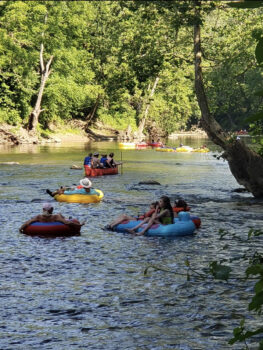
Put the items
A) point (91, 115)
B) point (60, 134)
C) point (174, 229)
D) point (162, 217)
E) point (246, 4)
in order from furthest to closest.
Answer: point (91, 115) → point (60, 134) → point (162, 217) → point (174, 229) → point (246, 4)

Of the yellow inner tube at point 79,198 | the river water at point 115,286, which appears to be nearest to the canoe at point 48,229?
the river water at point 115,286

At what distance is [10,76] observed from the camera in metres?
57.2

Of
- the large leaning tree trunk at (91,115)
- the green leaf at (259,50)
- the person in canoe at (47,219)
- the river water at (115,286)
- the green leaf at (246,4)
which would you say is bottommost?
the river water at (115,286)

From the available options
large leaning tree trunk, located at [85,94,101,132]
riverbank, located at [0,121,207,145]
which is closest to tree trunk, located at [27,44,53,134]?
riverbank, located at [0,121,207,145]

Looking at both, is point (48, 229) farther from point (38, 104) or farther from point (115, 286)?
point (38, 104)

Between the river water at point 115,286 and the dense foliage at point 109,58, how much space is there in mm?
6534

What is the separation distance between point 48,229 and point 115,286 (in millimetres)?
4805

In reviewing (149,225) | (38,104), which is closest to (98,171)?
(149,225)

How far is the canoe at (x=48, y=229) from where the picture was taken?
14797mm

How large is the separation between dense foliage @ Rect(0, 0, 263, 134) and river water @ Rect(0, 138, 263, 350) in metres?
6.53

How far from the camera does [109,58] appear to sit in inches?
2579

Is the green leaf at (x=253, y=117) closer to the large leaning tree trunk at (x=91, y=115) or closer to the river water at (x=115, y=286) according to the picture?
the river water at (x=115, y=286)

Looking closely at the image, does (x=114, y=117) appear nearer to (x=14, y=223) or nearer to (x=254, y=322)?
(x=14, y=223)

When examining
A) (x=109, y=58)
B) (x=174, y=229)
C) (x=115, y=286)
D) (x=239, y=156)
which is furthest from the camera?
(x=109, y=58)
